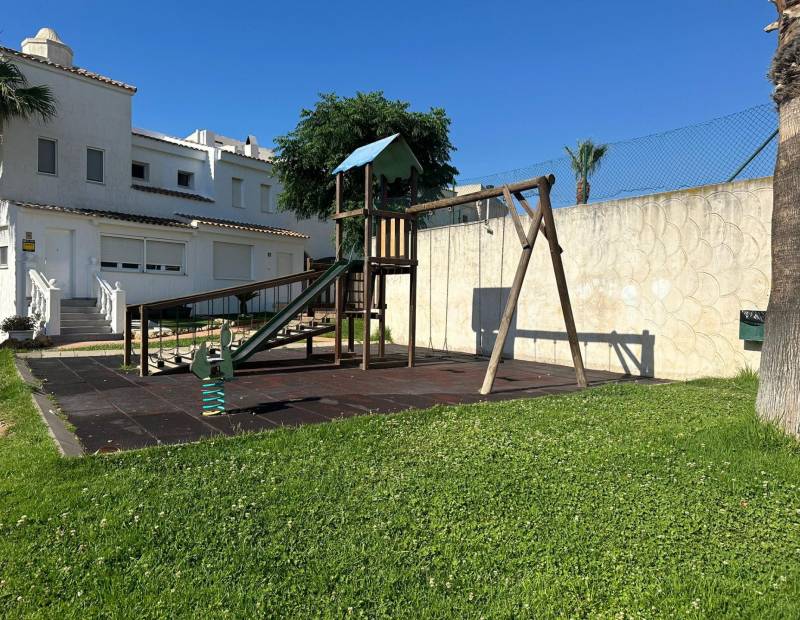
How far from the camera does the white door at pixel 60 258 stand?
646 inches

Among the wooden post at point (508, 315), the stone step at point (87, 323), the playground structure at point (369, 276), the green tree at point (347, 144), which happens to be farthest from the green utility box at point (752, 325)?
the stone step at point (87, 323)

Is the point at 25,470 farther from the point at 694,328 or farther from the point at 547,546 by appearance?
the point at 694,328

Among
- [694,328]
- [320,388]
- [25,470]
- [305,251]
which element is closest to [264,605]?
[25,470]

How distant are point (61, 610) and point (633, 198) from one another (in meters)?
9.75

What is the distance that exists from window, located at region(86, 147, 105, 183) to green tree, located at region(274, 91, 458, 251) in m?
6.19

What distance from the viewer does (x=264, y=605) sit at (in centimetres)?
254

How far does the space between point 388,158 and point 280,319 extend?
402 cm

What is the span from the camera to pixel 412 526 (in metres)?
3.25

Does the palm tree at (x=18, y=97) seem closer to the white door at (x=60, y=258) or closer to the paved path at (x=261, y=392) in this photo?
the white door at (x=60, y=258)

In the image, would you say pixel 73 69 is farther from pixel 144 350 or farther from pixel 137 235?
pixel 144 350

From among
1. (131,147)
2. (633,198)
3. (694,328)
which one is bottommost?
(694,328)

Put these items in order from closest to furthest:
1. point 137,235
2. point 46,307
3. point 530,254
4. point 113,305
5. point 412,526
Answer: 1. point 412,526
2. point 530,254
3. point 46,307
4. point 113,305
5. point 137,235

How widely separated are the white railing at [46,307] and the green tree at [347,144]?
387 inches

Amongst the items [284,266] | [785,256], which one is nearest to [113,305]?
[284,266]
